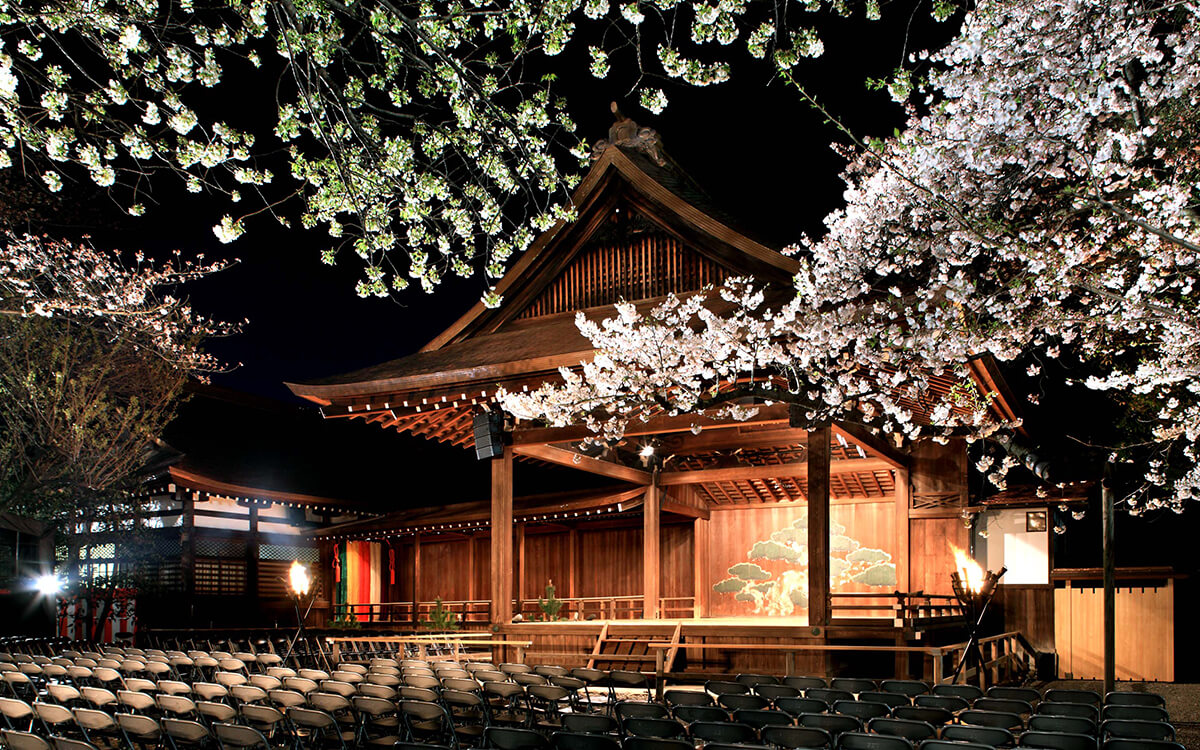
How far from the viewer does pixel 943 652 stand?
11.0 metres

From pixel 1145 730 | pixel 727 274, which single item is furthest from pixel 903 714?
pixel 727 274

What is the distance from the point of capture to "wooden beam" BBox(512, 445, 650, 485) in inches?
559

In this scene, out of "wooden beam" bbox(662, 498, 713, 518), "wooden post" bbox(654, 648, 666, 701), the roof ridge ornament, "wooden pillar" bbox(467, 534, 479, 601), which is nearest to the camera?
"wooden post" bbox(654, 648, 666, 701)

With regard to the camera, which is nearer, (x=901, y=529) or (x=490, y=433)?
(x=490, y=433)

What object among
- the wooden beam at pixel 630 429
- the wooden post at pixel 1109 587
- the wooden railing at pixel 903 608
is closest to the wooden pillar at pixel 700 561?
the wooden railing at pixel 903 608

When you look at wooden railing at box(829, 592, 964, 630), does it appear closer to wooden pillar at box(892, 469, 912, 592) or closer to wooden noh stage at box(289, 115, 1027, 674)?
wooden noh stage at box(289, 115, 1027, 674)

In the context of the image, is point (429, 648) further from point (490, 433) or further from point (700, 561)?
point (700, 561)

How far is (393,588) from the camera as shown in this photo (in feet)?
77.7

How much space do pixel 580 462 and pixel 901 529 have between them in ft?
20.6

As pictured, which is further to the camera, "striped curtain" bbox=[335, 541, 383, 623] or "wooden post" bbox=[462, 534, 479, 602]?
"striped curtain" bbox=[335, 541, 383, 623]

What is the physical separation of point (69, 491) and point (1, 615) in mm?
2592

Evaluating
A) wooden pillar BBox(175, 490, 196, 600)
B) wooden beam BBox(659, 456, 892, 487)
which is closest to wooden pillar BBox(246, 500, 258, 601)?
wooden pillar BBox(175, 490, 196, 600)

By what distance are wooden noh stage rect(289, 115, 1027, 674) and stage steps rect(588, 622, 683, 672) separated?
0.10 ft

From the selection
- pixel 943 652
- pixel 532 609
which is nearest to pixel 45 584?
pixel 532 609
